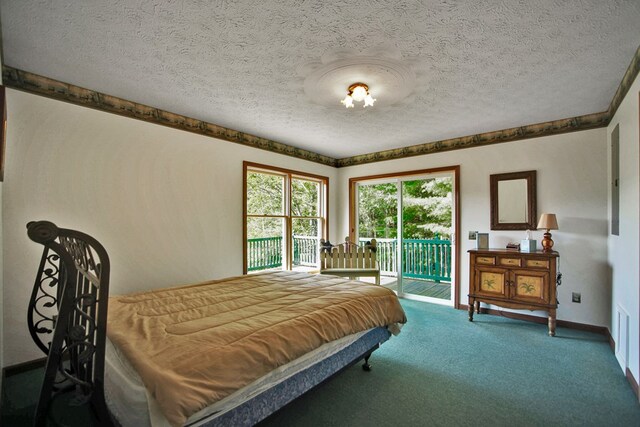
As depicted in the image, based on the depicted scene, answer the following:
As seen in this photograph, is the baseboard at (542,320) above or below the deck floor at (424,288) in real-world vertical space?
above

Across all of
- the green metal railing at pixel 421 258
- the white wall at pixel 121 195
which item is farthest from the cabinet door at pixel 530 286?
the white wall at pixel 121 195

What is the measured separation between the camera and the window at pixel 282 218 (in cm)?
443

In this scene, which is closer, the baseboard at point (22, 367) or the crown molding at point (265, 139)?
the baseboard at point (22, 367)

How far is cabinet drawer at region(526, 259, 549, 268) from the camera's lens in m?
3.37

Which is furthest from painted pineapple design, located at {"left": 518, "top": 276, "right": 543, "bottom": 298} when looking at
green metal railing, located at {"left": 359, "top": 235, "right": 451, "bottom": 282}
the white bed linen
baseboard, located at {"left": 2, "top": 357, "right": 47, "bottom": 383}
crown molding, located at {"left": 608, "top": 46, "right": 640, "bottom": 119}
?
baseboard, located at {"left": 2, "top": 357, "right": 47, "bottom": 383}

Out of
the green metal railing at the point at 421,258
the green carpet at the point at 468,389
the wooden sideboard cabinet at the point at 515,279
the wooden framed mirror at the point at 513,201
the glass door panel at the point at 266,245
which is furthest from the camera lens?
the green metal railing at the point at 421,258

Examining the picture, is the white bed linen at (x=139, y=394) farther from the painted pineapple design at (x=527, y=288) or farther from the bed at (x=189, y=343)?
the painted pineapple design at (x=527, y=288)

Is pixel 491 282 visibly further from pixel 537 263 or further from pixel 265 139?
pixel 265 139

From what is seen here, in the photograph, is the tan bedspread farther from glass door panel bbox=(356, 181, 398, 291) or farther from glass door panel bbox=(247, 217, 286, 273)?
glass door panel bbox=(356, 181, 398, 291)

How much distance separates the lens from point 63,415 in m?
1.92

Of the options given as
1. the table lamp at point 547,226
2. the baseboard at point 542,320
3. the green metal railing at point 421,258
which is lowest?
the baseboard at point 542,320

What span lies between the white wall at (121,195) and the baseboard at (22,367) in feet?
0.14

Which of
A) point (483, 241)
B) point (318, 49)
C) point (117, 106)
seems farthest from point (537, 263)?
point (117, 106)

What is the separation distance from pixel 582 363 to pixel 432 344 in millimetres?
1265
